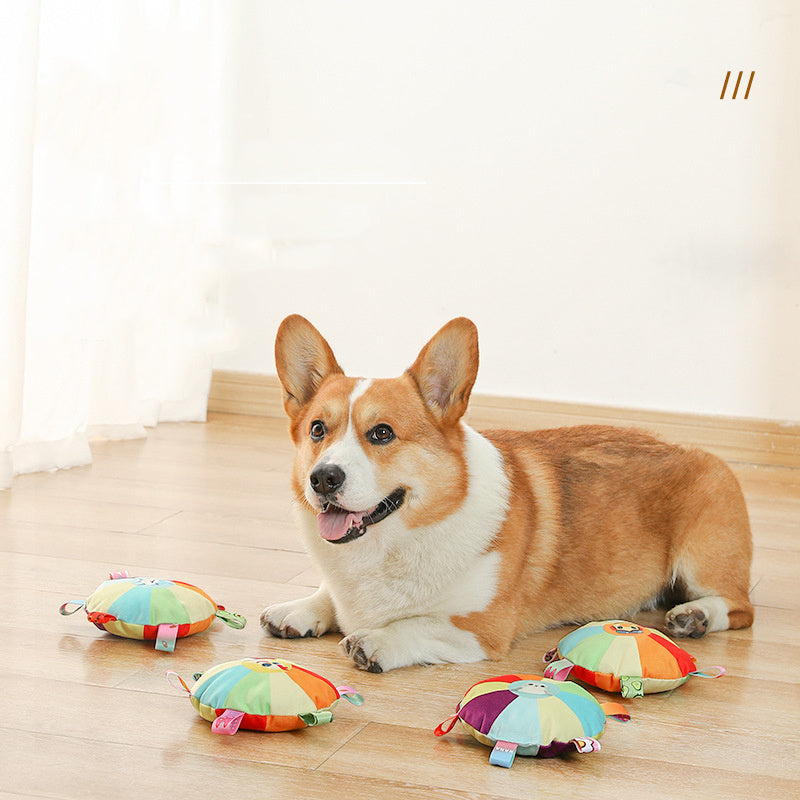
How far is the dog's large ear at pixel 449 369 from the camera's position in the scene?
1.81 metres

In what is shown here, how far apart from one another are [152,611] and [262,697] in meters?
0.41

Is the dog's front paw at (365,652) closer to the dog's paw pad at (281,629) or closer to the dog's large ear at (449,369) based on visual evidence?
the dog's paw pad at (281,629)

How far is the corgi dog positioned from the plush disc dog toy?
128mm

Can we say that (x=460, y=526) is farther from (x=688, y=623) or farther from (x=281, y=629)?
(x=688, y=623)

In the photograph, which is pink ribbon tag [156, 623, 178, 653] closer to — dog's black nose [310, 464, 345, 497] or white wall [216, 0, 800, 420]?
dog's black nose [310, 464, 345, 497]

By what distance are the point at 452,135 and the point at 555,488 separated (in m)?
2.11

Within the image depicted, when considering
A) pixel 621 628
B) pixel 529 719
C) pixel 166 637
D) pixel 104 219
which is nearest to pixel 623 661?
pixel 621 628

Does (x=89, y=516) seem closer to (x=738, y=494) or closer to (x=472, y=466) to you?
(x=472, y=466)

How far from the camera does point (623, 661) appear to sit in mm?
A: 1670

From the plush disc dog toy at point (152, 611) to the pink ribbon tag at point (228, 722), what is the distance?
35 cm

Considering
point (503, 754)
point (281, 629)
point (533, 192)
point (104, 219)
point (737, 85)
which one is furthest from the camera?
point (533, 192)

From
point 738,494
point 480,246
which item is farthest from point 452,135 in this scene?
point 738,494

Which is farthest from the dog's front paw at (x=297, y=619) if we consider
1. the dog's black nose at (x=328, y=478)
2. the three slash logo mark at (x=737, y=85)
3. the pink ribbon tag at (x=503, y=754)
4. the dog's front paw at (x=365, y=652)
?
the three slash logo mark at (x=737, y=85)

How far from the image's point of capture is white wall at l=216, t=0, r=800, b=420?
3629mm
